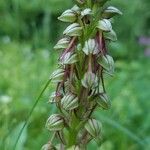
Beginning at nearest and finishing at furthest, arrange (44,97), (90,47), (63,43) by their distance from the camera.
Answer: (90,47) < (63,43) < (44,97)

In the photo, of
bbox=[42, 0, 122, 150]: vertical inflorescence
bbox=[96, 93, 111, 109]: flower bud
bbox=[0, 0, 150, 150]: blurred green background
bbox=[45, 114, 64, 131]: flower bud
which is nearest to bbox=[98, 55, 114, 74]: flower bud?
bbox=[42, 0, 122, 150]: vertical inflorescence

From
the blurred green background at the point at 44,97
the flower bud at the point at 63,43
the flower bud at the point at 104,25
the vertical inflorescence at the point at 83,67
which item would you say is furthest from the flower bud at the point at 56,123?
the blurred green background at the point at 44,97

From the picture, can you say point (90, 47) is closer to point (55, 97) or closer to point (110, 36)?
point (110, 36)

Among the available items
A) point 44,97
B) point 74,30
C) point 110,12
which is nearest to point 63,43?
point 74,30

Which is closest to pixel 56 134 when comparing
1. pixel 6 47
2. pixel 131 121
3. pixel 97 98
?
pixel 97 98

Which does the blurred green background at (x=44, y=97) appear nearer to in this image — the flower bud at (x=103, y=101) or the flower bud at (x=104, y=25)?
the flower bud at (x=103, y=101)

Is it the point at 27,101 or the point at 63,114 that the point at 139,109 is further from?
the point at 63,114
